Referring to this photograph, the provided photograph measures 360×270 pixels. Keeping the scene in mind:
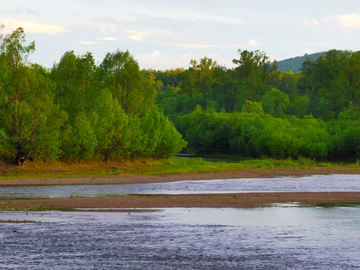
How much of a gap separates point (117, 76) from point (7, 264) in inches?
2576

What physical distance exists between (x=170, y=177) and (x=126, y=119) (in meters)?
18.4

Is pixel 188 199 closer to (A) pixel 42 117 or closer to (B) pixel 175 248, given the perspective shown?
(B) pixel 175 248

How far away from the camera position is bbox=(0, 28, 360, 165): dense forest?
60.3 metres

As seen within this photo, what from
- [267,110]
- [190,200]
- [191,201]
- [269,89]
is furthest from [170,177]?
[269,89]

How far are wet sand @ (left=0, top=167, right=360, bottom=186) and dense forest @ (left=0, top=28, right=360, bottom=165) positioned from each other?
1069cm

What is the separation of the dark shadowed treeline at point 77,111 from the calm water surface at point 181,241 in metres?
36.4

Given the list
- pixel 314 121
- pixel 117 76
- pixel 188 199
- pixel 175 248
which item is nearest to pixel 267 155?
pixel 314 121

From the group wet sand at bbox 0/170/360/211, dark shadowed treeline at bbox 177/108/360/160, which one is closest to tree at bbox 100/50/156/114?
dark shadowed treeline at bbox 177/108/360/160

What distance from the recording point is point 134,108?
79875mm

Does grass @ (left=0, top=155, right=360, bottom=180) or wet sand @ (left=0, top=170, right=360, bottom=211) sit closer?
wet sand @ (left=0, top=170, right=360, bottom=211)

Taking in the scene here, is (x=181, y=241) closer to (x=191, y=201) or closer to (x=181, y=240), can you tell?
(x=181, y=240)

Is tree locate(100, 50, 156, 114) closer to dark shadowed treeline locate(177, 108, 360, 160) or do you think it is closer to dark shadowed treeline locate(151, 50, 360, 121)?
dark shadowed treeline locate(177, 108, 360, 160)

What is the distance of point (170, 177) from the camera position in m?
58.5

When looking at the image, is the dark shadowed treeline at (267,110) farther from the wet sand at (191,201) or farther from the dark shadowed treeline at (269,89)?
the wet sand at (191,201)
